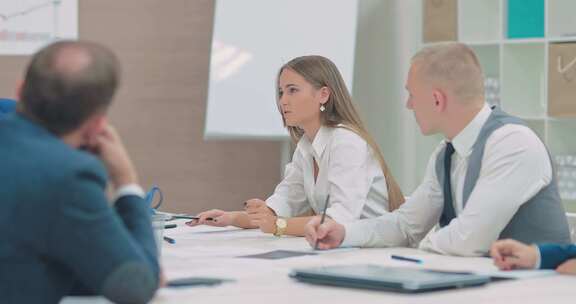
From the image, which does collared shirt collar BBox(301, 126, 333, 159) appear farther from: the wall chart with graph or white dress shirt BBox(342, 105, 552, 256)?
the wall chart with graph

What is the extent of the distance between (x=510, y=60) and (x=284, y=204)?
2.31 metres

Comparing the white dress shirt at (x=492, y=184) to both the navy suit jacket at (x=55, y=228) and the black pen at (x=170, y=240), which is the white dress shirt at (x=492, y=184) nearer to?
the black pen at (x=170, y=240)

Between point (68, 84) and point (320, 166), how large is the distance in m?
1.87

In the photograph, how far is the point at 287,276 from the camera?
88.8 inches

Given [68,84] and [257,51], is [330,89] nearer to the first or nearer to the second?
[68,84]

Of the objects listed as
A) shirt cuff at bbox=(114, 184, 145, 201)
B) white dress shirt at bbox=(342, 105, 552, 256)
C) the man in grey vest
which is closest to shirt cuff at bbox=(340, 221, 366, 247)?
the man in grey vest

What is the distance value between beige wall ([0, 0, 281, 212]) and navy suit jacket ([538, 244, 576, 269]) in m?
3.94

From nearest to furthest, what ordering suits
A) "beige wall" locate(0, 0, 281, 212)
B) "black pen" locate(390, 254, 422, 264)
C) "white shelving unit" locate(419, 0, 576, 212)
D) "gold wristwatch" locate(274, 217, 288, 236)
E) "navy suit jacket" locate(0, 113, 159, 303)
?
1. "navy suit jacket" locate(0, 113, 159, 303)
2. "black pen" locate(390, 254, 422, 264)
3. "gold wristwatch" locate(274, 217, 288, 236)
4. "white shelving unit" locate(419, 0, 576, 212)
5. "beige wall" locate(0, 0, 281, 212)

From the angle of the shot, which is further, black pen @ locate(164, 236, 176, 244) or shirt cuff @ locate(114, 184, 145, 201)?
black pen @ locate(164, 236, 176, 244)

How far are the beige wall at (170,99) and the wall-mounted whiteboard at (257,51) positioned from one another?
512 millimetres

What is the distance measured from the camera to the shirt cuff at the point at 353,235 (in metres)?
2.90

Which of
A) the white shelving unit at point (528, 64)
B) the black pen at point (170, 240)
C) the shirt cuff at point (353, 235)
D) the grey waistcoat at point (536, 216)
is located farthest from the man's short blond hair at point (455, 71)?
the white shelving unit at point (528, 64)

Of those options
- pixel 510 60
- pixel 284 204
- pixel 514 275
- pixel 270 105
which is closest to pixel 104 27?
pixel 270 105

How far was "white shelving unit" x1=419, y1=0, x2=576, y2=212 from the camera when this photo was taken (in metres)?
5.27
